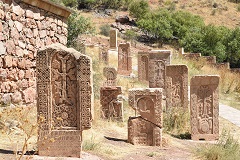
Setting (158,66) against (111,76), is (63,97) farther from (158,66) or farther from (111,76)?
(111,76)

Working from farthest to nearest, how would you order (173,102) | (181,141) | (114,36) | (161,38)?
(161,38) < (114,36) < (173,102) < (181,141)

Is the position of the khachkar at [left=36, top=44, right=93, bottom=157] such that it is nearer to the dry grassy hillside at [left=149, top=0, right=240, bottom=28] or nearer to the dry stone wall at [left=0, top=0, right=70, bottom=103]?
the dry stone wall at [left=0, top=0, right=70, bottom=103]

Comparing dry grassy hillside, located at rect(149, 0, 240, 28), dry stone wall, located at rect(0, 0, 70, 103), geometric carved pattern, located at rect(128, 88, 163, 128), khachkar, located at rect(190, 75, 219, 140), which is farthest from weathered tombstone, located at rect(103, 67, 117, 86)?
dry grassy hillside, located at rect(149, 0, 240, 28)

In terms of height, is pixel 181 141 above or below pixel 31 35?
below

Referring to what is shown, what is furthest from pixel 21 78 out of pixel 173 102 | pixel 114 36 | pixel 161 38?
pixel 161 38

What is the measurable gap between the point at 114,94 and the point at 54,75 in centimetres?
467

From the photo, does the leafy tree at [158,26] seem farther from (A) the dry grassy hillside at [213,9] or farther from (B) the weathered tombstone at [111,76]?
(B) the weathered tombstone at [111,76]

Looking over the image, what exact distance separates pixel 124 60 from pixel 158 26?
18.8 m

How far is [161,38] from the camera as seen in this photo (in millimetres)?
40250

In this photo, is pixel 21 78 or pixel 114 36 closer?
pixel 21 78

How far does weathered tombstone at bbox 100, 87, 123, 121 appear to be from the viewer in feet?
36.2

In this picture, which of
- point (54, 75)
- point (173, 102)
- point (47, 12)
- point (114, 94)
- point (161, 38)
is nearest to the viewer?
point (54, 75)

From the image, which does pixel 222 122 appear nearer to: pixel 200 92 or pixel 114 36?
pixel 200 92

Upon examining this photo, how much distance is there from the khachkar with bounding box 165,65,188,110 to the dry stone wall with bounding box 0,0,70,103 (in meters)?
3.63
